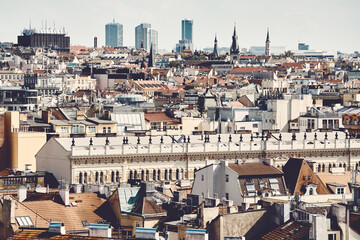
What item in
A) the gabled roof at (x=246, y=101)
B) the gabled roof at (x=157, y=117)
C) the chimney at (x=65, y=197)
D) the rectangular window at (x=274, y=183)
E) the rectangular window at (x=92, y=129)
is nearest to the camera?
the chimney at (x=65, y=197)

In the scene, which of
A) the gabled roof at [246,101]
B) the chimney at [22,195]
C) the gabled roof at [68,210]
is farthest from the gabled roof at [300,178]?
the gabled roof at [246,101]

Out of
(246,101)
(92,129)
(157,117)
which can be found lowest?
(92,129)

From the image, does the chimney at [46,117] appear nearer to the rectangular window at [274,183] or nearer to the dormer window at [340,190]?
the rectangular window at [274,183]

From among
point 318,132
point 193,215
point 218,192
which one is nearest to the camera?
point 193,215

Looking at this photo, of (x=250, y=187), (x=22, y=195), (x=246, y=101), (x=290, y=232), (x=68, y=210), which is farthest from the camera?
(x=246, y=101)

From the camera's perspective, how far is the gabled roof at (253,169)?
62.0 meters

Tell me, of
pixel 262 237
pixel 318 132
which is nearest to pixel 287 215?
pixel 262 237

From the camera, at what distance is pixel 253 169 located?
63000 mm

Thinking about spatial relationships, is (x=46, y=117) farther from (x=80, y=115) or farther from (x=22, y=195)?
(x=22, y=195)

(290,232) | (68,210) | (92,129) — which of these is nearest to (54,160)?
(92,129)

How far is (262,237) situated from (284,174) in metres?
22.2

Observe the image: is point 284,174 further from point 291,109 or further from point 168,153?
point 291,109

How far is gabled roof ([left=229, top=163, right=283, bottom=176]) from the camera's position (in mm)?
62031

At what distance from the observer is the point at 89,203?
54.7 metres
